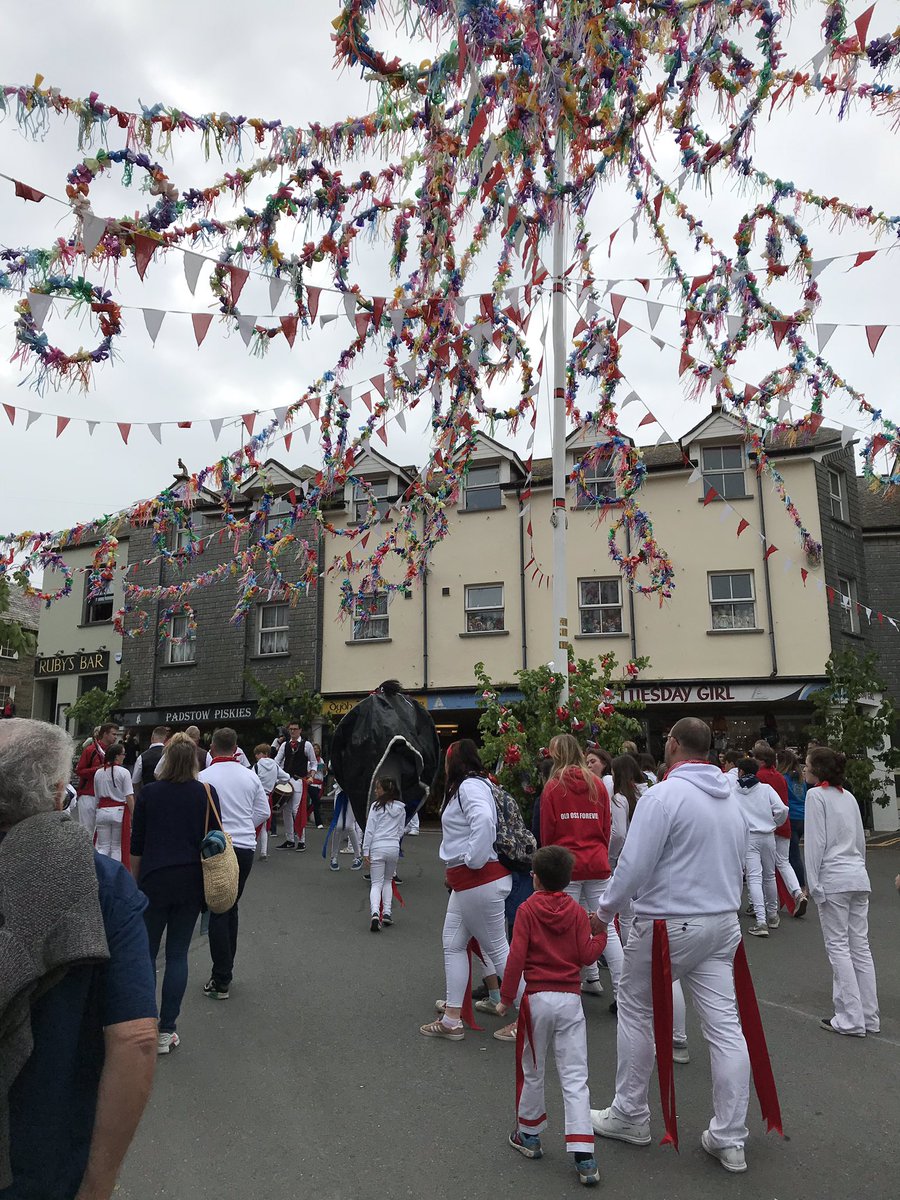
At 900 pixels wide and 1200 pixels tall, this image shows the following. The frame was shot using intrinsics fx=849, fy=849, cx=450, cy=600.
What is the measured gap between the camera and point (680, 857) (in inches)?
158

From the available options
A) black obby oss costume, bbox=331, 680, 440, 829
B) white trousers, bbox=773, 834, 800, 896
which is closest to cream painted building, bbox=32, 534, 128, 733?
black obby oss costume, bbox=331, 680, 440, 829

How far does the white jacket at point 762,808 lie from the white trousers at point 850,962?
2785 mm

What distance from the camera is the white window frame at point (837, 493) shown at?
19938mm

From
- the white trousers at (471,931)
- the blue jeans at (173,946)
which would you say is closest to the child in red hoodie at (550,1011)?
the white trousers at (471,931)

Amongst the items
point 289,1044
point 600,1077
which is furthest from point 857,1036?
point 289,1044

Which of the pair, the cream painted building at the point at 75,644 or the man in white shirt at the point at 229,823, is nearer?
the man in white shirt at the point at 229,823

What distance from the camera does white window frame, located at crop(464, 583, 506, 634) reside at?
68.3 ft

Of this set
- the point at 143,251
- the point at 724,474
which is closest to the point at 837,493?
the point at 724,474

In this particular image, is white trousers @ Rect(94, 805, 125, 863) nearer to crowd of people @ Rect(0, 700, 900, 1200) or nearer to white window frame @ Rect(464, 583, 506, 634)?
crowd of people @ Rect(0, 700, 900, 1200)

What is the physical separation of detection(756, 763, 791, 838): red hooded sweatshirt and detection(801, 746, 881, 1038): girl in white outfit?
10.2 feet

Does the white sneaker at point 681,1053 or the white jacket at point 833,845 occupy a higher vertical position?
the white jacket at point 833,845

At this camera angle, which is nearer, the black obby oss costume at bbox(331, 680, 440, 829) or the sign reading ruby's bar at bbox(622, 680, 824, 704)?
the black obby oss costume at bbox(331, 680, 440, 829)

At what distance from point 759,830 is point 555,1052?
17.8ft

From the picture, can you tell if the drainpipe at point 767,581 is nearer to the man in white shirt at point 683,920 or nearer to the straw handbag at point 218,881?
the man in white shirt at point 683,920
